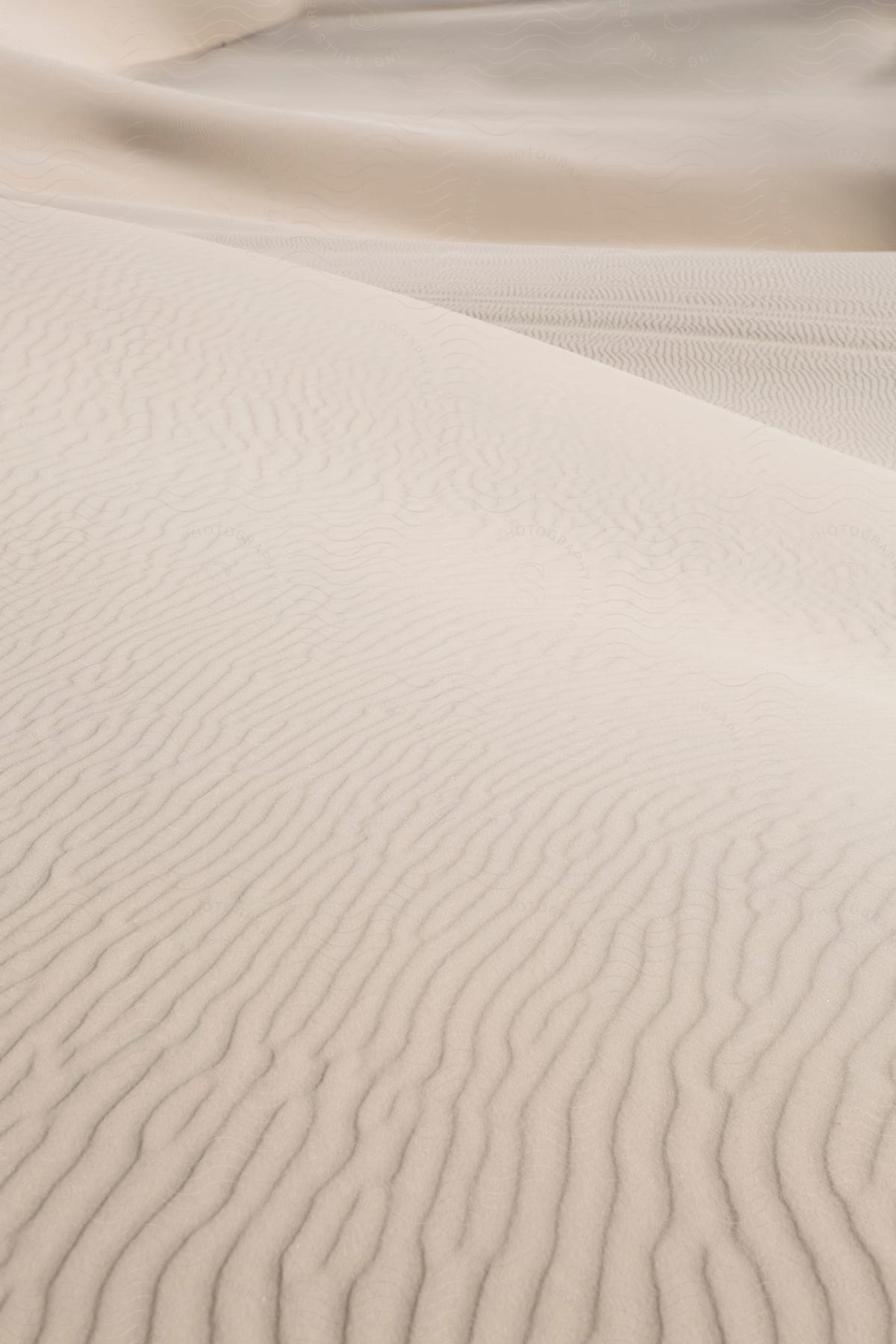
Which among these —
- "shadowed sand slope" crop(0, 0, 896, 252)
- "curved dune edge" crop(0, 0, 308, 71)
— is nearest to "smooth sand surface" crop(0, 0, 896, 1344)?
"shadowed sand slope" crop(0, 0, 896, 252)

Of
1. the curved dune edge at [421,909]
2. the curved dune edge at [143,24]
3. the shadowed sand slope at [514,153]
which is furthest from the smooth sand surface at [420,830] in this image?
the curved dune edge at [143,24]

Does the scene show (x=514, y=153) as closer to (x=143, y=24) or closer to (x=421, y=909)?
(x=143, y=24)

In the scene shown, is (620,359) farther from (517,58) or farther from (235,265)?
(517,58)

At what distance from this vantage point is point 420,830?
4.95 meters

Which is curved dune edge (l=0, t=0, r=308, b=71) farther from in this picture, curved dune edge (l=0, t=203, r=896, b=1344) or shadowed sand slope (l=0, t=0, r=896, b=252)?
curved dune edge (l=0, t=203, r=896, b=1344)

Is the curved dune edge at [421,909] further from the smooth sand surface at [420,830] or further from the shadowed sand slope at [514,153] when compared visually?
the shadowed sand slope at [514,153]

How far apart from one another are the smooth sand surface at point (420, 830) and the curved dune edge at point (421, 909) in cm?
2

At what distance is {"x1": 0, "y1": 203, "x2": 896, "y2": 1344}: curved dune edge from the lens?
2967 millimetres

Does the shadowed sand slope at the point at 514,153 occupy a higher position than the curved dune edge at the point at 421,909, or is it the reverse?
the shadowed sand slope at the point at 514,153

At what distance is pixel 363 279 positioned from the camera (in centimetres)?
1845

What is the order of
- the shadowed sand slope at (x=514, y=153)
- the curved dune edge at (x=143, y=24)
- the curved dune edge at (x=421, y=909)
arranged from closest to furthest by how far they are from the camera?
the curved dune edge at (x=421, y=909) → the shadowed sand slope at (x=514, y=153) → the curved dune edge at (x=143, y=24)

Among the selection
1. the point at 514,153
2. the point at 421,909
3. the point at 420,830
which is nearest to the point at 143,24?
the point at 514,153

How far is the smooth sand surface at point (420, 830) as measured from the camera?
9.86 feet

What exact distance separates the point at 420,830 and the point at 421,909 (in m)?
0.59
